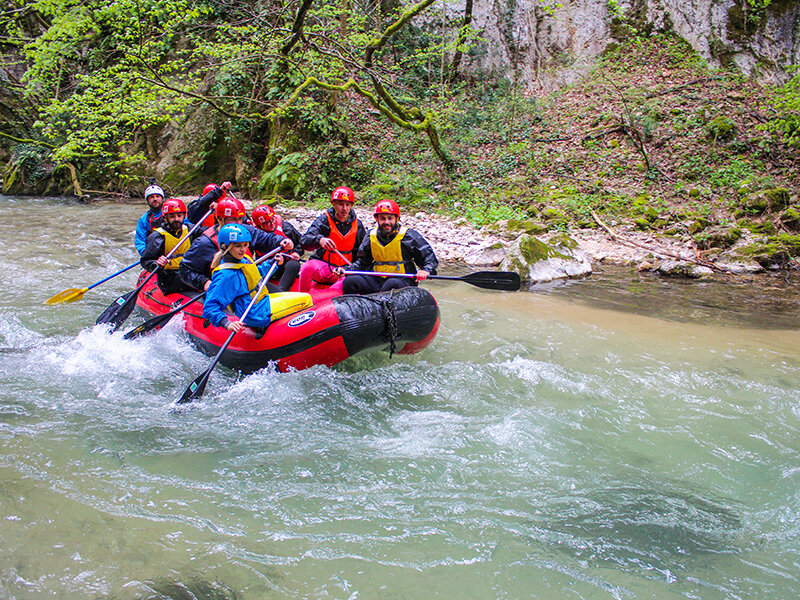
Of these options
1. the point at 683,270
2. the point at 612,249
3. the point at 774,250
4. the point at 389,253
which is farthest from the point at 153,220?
the point at 774,250

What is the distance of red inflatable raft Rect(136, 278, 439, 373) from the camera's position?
429 cm

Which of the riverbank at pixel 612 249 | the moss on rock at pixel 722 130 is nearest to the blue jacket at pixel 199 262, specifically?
the riverbank at pixel 612 249

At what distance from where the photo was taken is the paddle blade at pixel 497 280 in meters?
5.29

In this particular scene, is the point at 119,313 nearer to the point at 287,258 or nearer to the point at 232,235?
the point at 287,258

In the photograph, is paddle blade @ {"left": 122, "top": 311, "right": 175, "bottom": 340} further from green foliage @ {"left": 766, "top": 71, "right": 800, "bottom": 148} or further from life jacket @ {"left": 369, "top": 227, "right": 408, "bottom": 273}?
green foliage @ {"left": 766, "top": 71, "right": 800, "bottom": 148}

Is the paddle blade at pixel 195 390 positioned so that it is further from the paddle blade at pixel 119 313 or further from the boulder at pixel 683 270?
the boulder at pixel 683 270

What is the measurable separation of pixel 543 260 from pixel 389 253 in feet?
11.9

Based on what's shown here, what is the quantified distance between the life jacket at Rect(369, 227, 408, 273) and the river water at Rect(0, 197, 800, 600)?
2.99 feet

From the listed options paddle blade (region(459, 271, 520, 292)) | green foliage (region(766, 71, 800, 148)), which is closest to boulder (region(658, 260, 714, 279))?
green foliage (region(766, 71, 800, 148))

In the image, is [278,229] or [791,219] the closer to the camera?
[278,229]

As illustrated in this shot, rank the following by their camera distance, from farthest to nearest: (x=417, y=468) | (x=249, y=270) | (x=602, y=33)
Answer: (x=602, y=33) < (x=249, y=270) < (x=417, y=468)

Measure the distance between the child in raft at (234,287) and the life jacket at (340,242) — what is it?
4.50 feet

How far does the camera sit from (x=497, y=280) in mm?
5332

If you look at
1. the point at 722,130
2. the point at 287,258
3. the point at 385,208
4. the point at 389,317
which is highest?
the point at 722,130
